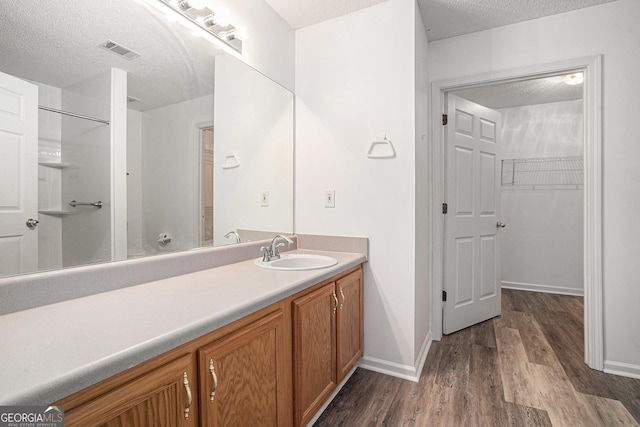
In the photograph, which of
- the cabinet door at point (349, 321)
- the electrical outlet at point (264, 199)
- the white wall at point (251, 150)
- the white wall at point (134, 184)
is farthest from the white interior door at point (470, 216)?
the white wall at point (134, 184)

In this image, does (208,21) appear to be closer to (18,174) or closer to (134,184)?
(134,184)

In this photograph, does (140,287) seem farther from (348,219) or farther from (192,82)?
(348,219)

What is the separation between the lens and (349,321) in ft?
6.14

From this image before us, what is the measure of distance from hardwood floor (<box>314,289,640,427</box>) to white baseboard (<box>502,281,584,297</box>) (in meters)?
1.39

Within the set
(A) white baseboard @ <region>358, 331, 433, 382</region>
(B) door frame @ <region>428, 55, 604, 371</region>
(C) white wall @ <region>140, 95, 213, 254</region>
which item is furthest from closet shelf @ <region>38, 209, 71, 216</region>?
(B) door frame @ <region>428, 55, 604, 371</region>

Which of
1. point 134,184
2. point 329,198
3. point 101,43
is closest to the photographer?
point 101,43

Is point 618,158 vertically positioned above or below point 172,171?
above

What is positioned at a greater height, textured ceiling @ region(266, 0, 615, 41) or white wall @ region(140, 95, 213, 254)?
textured ceiling @ region(266, 0, 615, 41)

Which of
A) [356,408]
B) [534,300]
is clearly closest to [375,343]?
[356,408]

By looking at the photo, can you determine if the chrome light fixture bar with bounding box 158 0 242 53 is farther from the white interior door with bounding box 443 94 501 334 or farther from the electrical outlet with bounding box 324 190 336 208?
the white interior door with bounding box 443 94 501 334

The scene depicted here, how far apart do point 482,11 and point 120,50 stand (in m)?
2.24

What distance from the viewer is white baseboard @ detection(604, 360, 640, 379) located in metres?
2.00

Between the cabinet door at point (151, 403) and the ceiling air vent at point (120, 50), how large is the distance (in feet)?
3.87

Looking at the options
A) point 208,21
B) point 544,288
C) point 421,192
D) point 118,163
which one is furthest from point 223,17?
point 544,288
